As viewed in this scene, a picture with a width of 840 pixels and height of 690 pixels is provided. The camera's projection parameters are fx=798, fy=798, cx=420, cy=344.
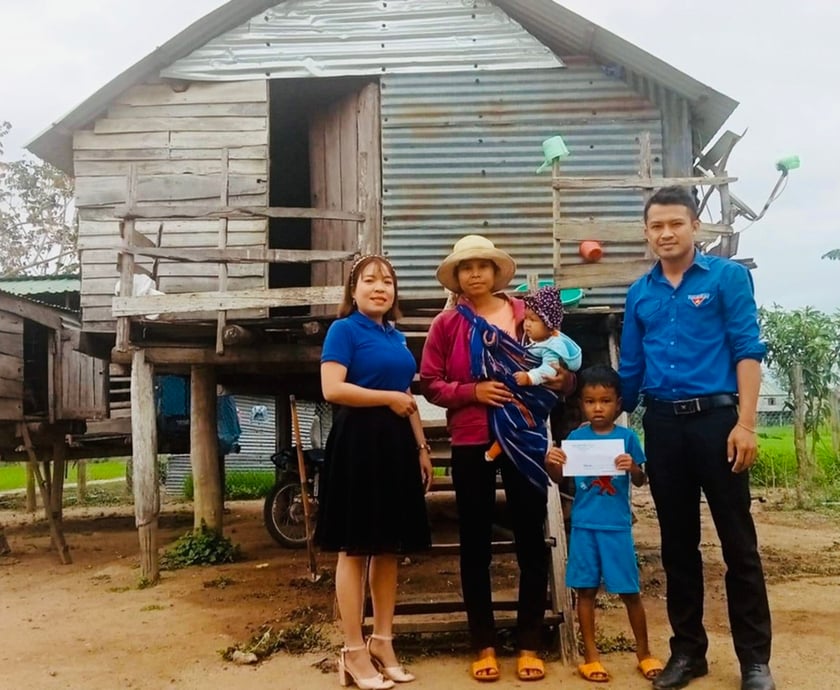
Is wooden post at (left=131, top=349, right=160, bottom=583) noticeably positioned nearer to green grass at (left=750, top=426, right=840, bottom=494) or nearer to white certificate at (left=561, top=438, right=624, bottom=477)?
white certificate at (left=561, top=438, right=624, bottom=477)

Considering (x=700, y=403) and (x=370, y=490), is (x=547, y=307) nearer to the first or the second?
(x=700, y=403)

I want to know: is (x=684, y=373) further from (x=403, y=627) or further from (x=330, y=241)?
(x=330, y=241)

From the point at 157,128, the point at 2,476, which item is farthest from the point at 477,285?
the point at 2,476

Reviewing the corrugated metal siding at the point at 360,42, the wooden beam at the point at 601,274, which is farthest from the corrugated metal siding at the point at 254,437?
the wooden beam at the point at 601,274

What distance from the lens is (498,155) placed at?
7281 mm

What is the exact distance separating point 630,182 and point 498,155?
189cm

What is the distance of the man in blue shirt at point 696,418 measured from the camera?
313 cm

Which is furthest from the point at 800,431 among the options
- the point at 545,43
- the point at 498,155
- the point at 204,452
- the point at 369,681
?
the point at 369,681

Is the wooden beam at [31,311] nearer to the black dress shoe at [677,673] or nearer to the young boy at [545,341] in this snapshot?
the young boy at [545,341]

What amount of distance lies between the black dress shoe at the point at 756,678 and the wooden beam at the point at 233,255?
384cm

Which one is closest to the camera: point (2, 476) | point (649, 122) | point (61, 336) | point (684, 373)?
point (684, 373)

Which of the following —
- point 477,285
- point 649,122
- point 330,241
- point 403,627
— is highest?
point 649,122

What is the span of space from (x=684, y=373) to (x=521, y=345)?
688mm

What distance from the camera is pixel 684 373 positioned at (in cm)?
321
